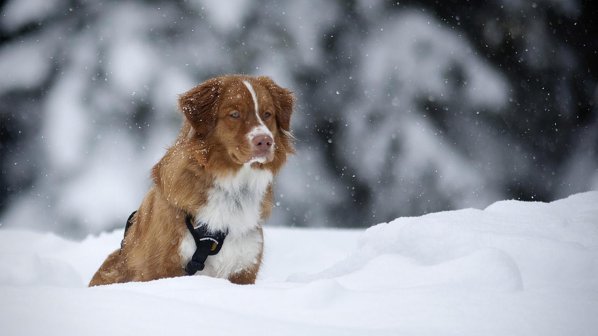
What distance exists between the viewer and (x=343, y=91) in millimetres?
7160

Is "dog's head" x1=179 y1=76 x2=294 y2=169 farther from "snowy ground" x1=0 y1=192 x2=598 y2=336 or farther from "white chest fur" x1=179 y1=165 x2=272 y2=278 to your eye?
"snowy ground" x1=0 y1=192 x2=598 y2=336

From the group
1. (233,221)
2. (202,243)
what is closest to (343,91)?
(233,221)

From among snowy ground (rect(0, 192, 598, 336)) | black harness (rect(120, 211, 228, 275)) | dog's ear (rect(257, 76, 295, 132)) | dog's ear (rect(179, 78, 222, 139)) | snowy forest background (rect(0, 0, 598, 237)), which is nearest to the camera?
snowy ground (rect(0, 192, 598, 336))

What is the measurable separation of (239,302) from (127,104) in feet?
17.7

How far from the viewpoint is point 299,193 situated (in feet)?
24.3

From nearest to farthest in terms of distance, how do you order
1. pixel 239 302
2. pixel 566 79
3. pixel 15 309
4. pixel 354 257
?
pixel 15 309, pixel 239 302, pixel 354 257, pixel 566 79

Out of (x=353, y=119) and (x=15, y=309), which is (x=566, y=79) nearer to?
(x=353, y=119)

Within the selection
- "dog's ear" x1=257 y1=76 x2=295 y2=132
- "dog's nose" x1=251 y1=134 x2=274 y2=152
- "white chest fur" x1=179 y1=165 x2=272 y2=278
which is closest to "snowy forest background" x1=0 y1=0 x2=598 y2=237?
"dog's ear" x1=257 y1=76 x2=295 y2=132

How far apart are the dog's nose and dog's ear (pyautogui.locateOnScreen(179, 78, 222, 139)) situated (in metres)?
0.37

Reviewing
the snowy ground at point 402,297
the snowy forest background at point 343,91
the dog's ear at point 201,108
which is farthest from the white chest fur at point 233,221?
the snowy forest background at point 343,91

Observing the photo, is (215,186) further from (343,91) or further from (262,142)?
(343,91)

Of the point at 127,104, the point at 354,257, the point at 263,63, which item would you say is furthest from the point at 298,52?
the point at 354,257

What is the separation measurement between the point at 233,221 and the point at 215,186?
26cm

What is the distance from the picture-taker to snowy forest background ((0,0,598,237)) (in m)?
6.52
